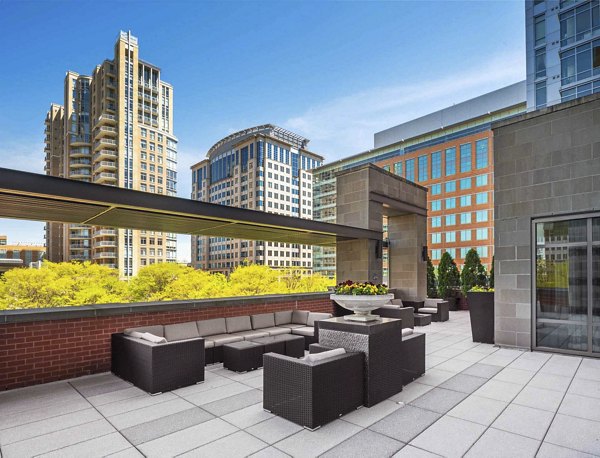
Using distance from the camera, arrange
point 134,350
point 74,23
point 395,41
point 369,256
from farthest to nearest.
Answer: point 74,23 < point 395,41 < point 369,256 < point 134,350

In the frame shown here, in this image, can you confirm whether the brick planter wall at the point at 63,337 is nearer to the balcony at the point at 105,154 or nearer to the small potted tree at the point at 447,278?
the small potted tree at the point at 447,278

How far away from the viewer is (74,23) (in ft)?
95.4

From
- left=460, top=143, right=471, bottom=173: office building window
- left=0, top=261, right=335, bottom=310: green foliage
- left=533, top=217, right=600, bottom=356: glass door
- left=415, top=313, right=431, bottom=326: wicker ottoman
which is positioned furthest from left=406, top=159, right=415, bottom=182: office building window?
left=533, top=217, right=600, bottom=356: glass door

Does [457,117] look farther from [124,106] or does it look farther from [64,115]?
[64,115]

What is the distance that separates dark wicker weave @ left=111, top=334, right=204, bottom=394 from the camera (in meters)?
4.98

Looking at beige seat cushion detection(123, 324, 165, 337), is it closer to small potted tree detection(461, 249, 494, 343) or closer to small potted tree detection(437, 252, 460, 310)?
small potted tree detection(461, 249, 494, 343)

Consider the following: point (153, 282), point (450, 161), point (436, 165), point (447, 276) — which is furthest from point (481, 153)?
point (153, 282)

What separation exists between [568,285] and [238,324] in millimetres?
6964

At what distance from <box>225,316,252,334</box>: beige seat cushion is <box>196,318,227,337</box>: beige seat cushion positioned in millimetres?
111

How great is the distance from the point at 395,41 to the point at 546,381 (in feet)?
56.7

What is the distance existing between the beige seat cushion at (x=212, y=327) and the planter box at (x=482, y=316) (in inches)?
228

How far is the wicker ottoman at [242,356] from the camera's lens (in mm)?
6035

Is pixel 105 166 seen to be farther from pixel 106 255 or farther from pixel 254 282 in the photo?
pixel 254 282

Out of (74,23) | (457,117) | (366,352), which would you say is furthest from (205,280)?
(457,117)
